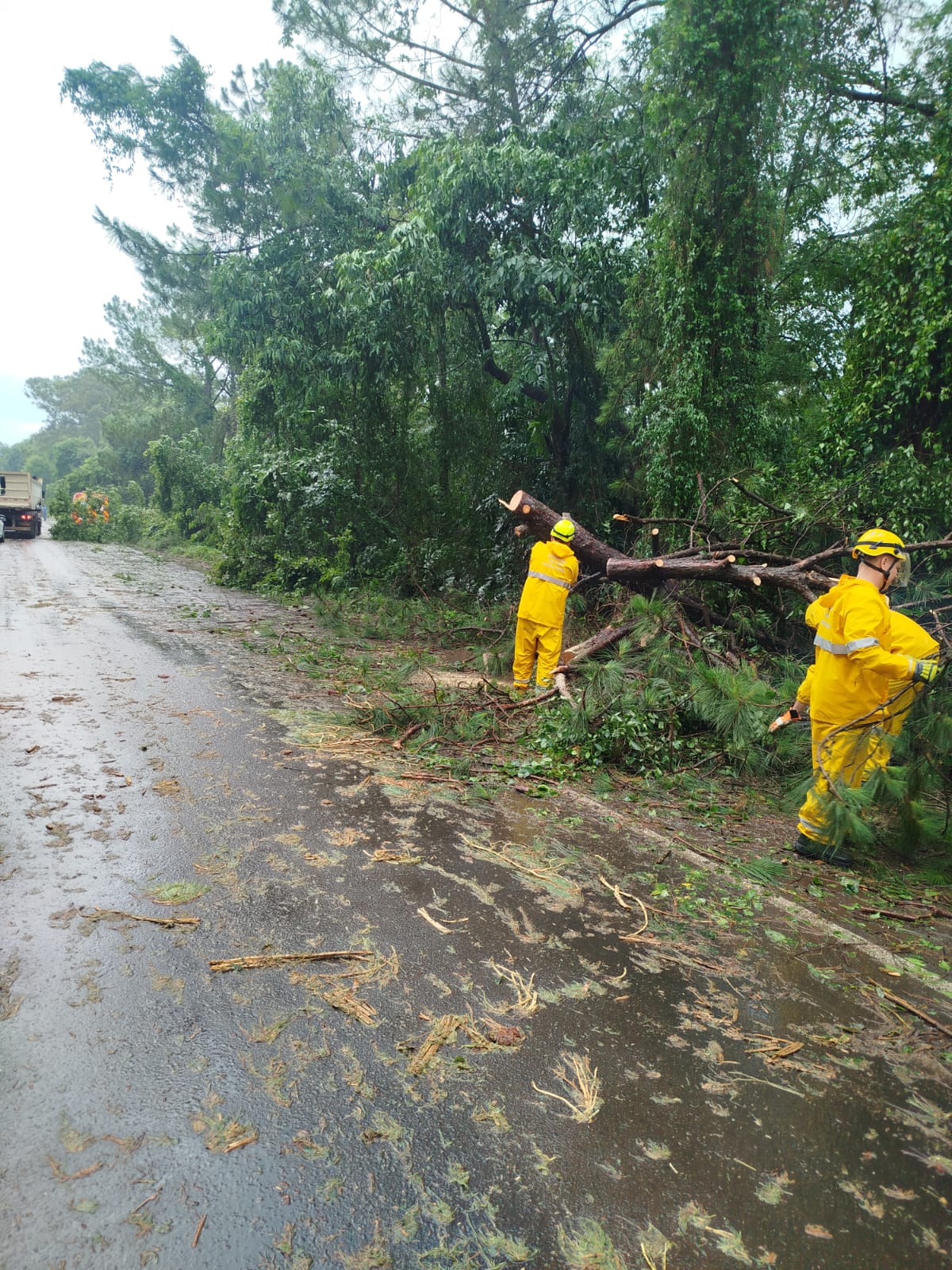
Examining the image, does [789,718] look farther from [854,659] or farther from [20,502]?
[20,502]

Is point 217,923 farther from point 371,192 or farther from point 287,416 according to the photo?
point 371,192

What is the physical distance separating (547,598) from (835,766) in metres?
3.52

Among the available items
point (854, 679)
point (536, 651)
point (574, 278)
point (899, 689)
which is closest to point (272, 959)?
point (854, 679)

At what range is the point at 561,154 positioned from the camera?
450 inches

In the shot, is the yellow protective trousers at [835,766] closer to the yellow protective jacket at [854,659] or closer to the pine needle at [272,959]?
the yellow protective jacket at [854,659]

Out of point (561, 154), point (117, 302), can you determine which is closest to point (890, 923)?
point (561, 154)

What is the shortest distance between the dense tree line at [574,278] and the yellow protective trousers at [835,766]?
10.7 feet

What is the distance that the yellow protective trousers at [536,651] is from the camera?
751 cm

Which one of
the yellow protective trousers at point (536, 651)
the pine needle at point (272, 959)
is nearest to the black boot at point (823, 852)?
the pine needle at point (272, 959)

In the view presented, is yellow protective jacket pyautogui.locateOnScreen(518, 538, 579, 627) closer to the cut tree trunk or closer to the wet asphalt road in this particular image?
the cut tree trunk

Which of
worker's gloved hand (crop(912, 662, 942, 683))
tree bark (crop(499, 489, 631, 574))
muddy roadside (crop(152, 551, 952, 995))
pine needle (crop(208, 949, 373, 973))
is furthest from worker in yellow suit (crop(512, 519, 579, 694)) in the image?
pine needle (crop(208, 949, 373, 973))

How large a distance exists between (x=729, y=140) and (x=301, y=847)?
8561 mm

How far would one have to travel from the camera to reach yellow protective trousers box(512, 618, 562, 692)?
7512 mm

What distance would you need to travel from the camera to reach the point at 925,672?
13.1 ft
